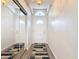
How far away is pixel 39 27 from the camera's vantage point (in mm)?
11617

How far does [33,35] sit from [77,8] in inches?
378

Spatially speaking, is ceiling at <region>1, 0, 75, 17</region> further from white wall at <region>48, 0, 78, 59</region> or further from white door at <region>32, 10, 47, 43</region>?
white door at <region>32, 10, 47, 43</region>

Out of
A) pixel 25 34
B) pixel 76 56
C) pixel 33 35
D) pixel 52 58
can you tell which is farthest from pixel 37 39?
pixel 76 56

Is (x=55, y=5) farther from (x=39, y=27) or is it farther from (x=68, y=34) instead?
(x=39, y=27)

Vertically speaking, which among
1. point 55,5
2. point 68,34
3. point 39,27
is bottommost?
point 68,34

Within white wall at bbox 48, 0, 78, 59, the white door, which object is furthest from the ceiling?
the white door

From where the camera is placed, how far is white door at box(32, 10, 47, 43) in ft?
37.6

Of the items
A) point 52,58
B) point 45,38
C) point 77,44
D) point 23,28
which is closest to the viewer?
point 77,44

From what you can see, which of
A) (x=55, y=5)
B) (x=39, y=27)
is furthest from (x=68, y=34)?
(x=39, y=27)

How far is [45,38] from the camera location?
37.7 feet

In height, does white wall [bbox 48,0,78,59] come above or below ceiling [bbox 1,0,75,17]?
below

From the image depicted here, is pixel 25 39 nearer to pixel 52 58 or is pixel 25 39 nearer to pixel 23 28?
pixel 23 28

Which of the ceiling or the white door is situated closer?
the ceiling

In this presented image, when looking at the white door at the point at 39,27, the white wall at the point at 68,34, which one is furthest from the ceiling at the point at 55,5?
the white door at the point at 39,27
